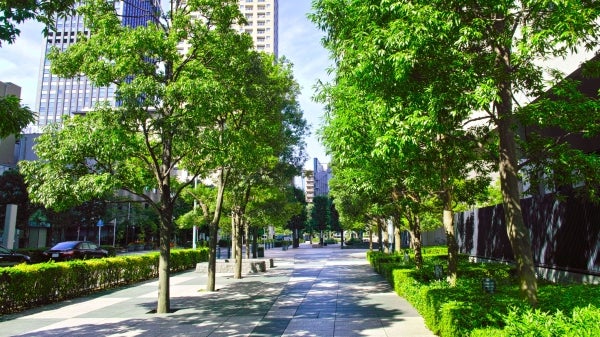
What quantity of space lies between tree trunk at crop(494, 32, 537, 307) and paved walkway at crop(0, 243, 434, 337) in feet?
7.02

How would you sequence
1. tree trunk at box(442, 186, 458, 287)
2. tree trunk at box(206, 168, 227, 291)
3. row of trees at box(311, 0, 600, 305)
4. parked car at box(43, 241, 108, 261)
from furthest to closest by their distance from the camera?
1. parked car at box(43, 241, 108, 261)
2. tree trunk at box(206, 168, 227, 291)
3. tree trunk at box(442, 186, 458, 287)
4. row of trees at box(311, 0, 600, 305)

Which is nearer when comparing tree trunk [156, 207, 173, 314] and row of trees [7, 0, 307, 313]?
row of trees [7, 0, 307, 313]

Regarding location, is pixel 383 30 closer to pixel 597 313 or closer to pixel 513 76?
pixel 513 76

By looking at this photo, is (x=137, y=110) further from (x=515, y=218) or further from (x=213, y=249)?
(x=515, y=218)

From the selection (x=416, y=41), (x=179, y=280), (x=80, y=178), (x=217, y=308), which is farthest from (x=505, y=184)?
(x=179, y=280)

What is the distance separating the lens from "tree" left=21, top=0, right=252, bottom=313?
1021 centimetres

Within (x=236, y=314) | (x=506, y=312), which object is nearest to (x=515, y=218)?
(x=506, y=312)

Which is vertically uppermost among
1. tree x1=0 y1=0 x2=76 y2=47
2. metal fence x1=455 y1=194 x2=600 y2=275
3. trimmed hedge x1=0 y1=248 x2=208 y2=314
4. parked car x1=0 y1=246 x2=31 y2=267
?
tree x1=0 y1=0 x2=76 y2=47

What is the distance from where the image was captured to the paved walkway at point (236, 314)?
8.99m

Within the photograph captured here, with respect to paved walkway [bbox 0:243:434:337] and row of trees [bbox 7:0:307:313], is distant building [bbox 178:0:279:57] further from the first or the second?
paved walkway [bbox 0:243:434:337]

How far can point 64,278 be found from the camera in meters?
14.0

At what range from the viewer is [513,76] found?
844 cm

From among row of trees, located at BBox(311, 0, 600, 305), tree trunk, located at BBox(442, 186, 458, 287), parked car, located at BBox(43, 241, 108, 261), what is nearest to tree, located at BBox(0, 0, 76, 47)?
row of trees, located at BBox(311, 0, 600, 305)

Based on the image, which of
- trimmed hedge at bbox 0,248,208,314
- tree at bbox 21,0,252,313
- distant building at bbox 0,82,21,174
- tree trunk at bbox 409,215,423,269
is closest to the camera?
tree at bbox 21,0,252,313
